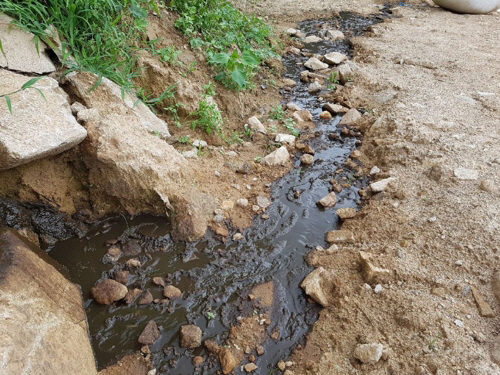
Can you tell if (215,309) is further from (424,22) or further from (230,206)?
(424,22)

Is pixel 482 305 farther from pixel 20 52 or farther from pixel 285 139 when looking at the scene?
pixel 20 52

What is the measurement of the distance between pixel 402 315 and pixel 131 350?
1.50 meters

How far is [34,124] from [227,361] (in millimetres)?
1818

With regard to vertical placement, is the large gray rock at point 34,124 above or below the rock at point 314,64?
above

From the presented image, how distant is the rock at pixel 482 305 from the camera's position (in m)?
2.12

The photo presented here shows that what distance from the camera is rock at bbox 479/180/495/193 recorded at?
114 inches

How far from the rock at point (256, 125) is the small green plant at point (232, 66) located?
338 mm

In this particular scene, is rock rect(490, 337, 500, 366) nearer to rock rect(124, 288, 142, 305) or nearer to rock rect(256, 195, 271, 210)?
rock rect(256, 195, 271, 210)

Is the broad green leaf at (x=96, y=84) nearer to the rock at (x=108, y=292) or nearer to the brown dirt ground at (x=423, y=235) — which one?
the rock at (x=108, y=292)

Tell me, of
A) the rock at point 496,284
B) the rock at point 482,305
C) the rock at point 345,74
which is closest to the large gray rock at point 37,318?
the rock at point 482,305

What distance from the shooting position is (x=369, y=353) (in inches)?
79.0

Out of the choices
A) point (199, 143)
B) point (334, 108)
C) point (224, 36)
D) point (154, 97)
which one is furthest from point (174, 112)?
point (334, 108)

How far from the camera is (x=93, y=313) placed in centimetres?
226

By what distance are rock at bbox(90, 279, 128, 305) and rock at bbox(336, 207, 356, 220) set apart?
5.37 ft
